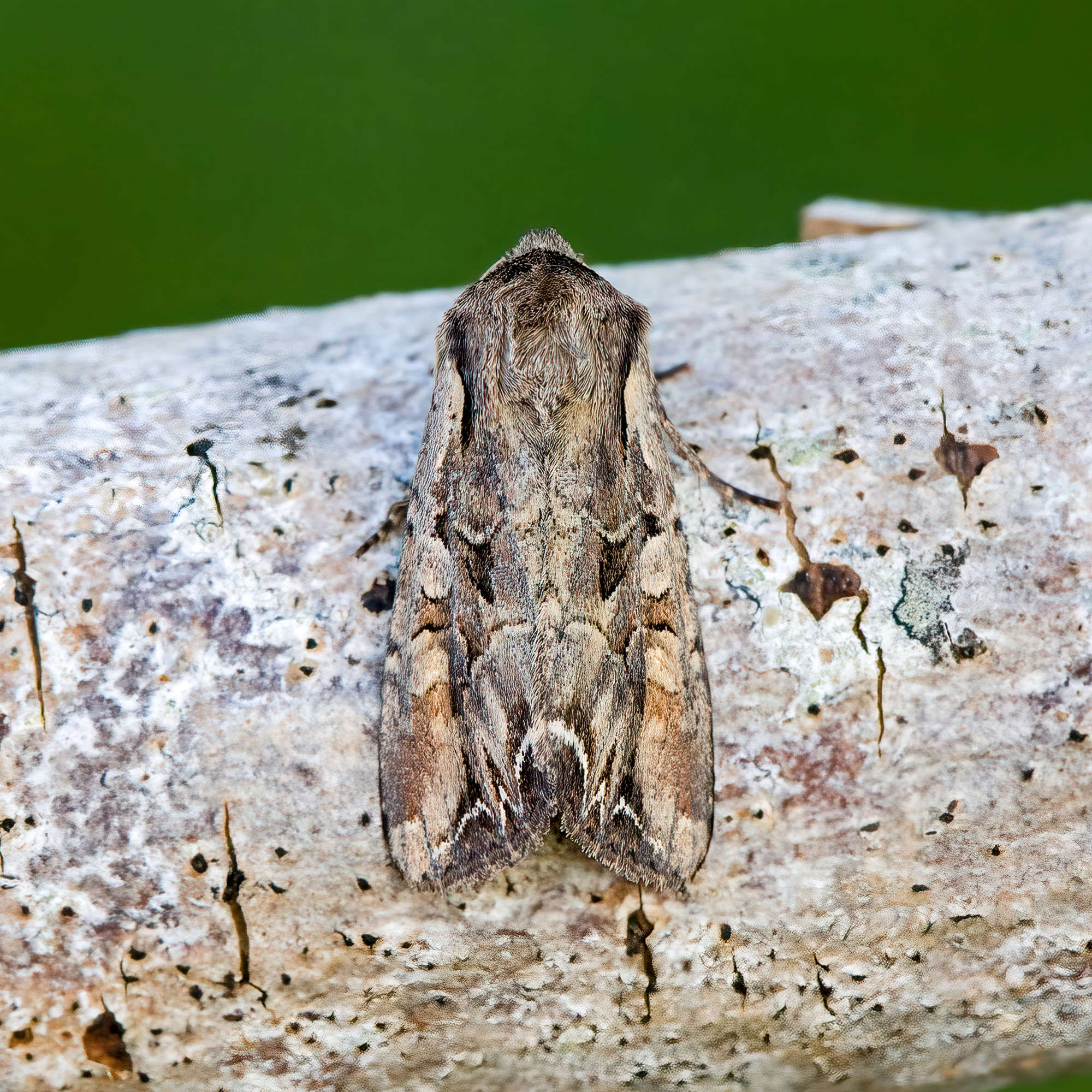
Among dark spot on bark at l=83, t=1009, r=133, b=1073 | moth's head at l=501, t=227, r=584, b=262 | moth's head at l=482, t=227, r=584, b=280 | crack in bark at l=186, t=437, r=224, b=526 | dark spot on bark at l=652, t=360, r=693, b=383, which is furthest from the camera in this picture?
moth's head at l=501, t=227, r=584, b=262

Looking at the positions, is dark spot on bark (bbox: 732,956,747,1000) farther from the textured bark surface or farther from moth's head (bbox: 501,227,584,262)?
moth's head (bbox: 501,227,584,262)

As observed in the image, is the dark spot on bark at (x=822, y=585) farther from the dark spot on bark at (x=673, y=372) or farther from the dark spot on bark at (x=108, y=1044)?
the dark spot on bark at (x=108, y=1044)

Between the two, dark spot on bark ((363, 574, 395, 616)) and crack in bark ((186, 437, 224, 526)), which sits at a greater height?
crack in bark ((186, 437, 224, 526))

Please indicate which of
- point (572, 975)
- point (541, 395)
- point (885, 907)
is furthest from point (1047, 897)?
point (541, 395)

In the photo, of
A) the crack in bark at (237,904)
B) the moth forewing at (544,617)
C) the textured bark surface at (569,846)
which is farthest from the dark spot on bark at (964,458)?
the crack in bark at (237,904)

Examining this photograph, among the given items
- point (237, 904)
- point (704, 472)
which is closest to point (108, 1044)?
point (237, 904)

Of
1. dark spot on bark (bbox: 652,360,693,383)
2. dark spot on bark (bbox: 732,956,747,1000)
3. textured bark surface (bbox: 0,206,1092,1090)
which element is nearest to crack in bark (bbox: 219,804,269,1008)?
textured bark surface (bbox: 0,206,1092,1090)

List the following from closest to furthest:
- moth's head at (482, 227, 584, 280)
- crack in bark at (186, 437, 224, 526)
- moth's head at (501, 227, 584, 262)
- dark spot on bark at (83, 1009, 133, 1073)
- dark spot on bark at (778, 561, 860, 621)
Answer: dark spot on bark at (83, 1009, 133, 1073), dark spot on bark at (778, 561, 860, 621), crack in bark at (186, 437, 224, 526), moth's head at (482, 227, 584, 280), moth's head at (501, 227, 584, 262)
